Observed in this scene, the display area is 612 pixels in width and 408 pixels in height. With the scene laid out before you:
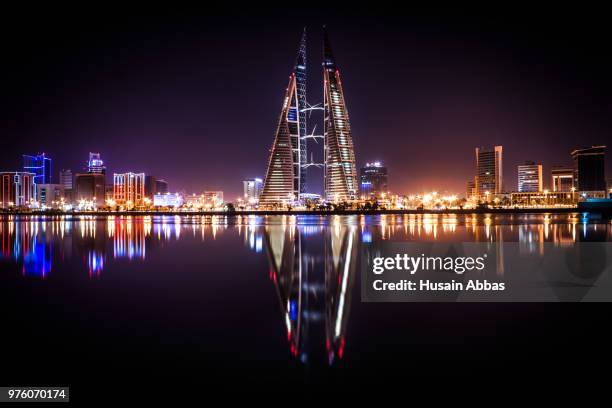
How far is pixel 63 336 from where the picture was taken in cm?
564

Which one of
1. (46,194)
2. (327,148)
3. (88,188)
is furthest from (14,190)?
(327,148)

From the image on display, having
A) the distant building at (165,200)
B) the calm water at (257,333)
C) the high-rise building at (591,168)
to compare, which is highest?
the high-rise building at (591,168)

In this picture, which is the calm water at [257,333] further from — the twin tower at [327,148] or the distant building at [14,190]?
the distant building at [14,190]

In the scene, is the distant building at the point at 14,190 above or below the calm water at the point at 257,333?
above

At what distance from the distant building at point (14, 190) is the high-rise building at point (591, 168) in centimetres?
23761

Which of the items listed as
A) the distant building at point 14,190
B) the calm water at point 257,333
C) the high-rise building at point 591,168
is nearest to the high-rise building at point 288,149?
the calm water at point 257,333

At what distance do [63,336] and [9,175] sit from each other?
217 m

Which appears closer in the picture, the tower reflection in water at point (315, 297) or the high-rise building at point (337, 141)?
the tower reflection in water at point (315, 297)

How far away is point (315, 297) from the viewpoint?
7750 mm

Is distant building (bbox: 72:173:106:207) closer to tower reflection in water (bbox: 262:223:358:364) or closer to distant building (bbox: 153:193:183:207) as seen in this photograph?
distant building (bbox: 153:193:183:207)

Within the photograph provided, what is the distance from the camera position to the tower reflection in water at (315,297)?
17.5 feet

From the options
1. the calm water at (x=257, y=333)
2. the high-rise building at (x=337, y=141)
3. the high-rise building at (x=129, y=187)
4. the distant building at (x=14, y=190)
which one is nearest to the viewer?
the calm water at (x=257, y=333)

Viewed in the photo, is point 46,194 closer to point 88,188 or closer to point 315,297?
point 88,188

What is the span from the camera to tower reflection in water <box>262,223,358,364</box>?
5.33 m
